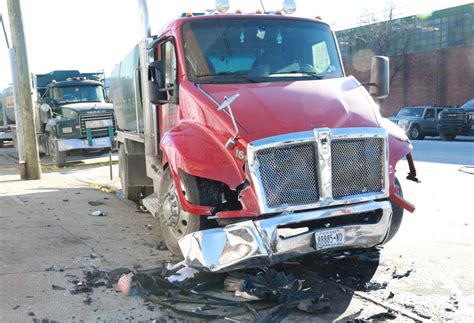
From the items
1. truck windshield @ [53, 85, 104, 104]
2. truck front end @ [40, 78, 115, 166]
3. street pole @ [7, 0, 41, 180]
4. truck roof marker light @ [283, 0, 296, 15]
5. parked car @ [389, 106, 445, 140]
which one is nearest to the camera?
truck roof marker light @ [283, 0, 296, 15]

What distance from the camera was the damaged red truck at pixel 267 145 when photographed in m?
4.12

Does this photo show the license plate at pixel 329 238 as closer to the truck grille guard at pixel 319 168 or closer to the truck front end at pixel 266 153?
the truck front end at pixel 266 153

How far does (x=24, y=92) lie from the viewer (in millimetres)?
12117

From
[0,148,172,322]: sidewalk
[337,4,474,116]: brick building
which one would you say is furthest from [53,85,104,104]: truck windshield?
[337,4,474,116]: brick building

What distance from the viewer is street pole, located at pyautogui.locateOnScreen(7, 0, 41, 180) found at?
467 inches

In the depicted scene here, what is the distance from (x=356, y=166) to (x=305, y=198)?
1.98ft

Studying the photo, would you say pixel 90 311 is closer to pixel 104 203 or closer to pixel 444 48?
pixel 104 203

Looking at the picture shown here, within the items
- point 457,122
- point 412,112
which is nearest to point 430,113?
point 412,112

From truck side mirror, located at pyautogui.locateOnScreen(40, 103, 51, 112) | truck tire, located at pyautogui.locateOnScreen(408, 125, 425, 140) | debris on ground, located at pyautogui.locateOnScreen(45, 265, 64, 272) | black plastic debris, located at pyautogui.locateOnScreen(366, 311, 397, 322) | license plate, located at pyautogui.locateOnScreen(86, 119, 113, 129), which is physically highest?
truck side mirror, located at pyautogui.locateOnScreen(40, 103, 51, 112)

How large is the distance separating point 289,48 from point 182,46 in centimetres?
125

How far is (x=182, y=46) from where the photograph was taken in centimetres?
559

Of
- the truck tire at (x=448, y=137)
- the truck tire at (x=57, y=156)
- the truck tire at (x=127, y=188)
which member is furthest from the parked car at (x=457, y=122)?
the truck tire at (x=127, y=188)

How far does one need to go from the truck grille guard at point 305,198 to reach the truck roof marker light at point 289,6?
94.8 inches

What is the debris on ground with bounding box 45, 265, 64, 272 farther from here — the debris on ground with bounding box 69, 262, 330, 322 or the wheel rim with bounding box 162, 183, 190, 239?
the wheel rim with bounding box 162, 183, 190, 239
